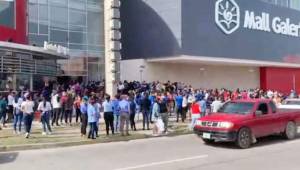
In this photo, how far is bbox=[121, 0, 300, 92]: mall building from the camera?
3766 cm

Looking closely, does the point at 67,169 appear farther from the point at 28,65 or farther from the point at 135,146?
the point at 28,65

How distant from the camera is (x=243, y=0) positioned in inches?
1714

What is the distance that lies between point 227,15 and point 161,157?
98.4 feet

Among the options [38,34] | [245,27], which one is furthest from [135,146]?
[245,27]

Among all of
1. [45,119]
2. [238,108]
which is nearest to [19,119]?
[45,119]

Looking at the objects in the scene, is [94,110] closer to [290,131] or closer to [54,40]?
[290,131]

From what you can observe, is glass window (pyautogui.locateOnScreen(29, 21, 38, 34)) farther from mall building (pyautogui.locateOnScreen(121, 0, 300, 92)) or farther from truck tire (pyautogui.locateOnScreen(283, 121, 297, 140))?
truck tire (pyautogui.locateOnScreen(283, 121, 297, 140))

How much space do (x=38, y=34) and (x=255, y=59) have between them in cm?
2110

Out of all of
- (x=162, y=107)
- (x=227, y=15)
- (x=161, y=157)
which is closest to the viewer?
(x=161, y=157)

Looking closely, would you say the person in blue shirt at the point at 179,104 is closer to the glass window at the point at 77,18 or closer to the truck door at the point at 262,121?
the truck door at the point at 262,121

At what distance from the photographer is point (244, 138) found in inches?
619

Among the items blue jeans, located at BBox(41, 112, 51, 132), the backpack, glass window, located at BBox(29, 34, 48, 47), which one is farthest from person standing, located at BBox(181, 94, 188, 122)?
glass window, located at BBox(29, 34, 48, 47)

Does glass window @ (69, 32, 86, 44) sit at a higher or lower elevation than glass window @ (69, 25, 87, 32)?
lower

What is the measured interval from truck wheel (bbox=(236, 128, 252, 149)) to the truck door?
14.2 inches
